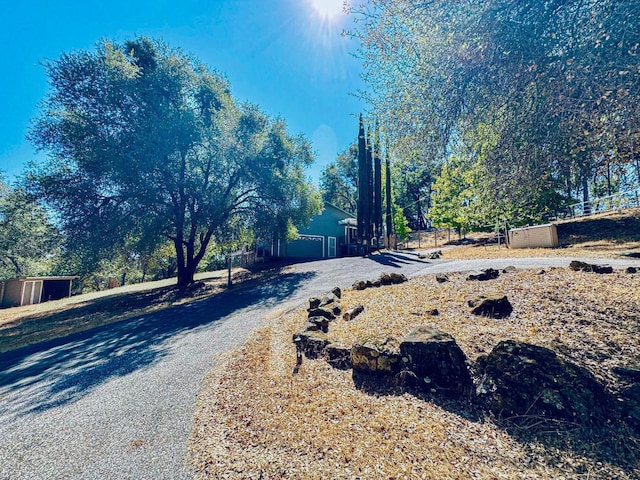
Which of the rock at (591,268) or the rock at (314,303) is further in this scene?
the rock at (314,303)

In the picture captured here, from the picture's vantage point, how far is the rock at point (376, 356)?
3.45m

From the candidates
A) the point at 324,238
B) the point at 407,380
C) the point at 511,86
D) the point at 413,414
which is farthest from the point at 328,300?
the point at 324,238

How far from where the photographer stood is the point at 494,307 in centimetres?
427

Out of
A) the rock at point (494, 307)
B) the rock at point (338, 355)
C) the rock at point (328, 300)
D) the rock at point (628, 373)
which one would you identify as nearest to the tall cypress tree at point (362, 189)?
the rock at point (328, 300)

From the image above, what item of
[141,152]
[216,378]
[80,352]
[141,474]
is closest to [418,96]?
[216,378]

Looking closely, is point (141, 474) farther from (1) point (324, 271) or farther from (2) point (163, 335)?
(1) point (324, 271)

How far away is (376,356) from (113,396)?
3.99m

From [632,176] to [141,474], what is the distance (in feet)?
28.7

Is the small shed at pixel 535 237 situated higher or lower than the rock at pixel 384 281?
higher

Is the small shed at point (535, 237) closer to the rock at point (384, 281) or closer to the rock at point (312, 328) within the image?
the rock at point (384, 281)

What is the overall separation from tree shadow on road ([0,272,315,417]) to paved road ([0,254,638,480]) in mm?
29

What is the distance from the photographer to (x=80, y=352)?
6.43 m

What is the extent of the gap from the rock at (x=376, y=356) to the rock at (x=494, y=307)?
1611 mm

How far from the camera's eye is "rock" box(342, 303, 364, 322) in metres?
5.51
